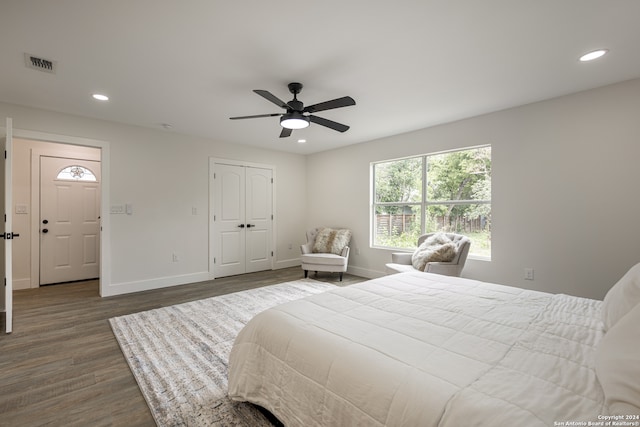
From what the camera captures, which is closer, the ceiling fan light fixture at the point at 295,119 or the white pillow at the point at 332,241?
the ceiling fan light fixture at the point at 295,119

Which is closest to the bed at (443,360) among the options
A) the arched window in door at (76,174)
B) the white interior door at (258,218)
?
the white interior door at (258,218)

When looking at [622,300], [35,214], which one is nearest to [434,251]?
[622,300]

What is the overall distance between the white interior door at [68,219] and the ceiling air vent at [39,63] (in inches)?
116

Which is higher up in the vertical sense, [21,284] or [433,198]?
[433,198]

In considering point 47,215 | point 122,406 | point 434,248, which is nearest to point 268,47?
point 122,406

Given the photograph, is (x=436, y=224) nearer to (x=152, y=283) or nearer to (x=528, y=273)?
(x=528, y=273)

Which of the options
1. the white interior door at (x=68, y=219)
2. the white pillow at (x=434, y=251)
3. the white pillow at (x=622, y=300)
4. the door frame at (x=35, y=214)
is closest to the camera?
the white pillow at (x=622, y=300)

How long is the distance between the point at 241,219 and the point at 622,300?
16.8 feet

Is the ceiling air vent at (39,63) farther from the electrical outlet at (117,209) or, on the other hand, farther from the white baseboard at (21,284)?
the white baseboard at (21,284)

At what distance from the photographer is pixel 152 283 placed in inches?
172

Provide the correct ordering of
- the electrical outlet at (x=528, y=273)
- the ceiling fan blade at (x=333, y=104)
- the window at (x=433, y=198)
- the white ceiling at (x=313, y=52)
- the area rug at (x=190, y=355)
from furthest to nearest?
1. the window at (x=433, y=198)
2. the electrical outlet at (x=528, y=273)
3. the ceiling fan blade at (x=333, y=104)
4. the white ceiling at (x=313, y=52)
5. the area rug at (x=190, y=355)

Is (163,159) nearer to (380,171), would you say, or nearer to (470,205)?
(380,171)

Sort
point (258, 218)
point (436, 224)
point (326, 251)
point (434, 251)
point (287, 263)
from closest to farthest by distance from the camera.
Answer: point (434, 251), point (436, 224), point (326, 251), point (258, 218), point (287, 263)

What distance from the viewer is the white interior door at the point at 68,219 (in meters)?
4.63
